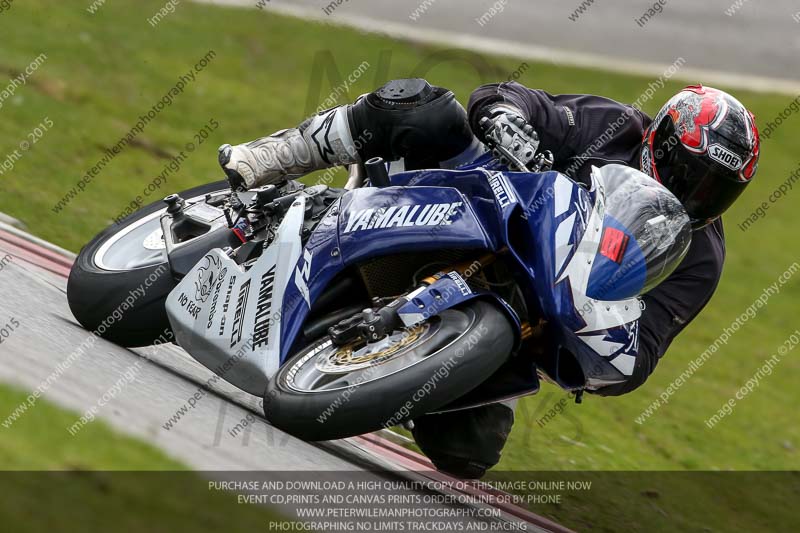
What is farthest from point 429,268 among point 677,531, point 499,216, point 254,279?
point 677,531

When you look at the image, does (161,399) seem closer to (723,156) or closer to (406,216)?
(406,216)

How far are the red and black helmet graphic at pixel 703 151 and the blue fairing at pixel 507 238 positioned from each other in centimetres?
68

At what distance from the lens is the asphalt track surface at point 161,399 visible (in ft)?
13.3

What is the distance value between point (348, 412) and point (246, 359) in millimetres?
746

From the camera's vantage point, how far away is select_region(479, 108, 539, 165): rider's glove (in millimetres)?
4359

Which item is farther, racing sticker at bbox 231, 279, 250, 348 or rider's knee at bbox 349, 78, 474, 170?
rider's knee at bbox 349, 78, 474, 170

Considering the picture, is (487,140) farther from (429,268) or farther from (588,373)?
(588,373)

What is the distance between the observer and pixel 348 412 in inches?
155

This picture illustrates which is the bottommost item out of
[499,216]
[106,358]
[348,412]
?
[106,358]

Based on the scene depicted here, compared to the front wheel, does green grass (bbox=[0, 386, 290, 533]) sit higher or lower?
higher

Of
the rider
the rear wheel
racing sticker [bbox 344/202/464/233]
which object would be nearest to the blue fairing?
racing sticker [bbox 344/202/464/233]

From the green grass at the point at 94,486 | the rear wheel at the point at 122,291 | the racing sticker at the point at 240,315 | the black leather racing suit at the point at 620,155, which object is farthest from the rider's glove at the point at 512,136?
the rear wheel at the point at 122,291

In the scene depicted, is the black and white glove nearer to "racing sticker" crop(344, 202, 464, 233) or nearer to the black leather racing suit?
"racing sticker" crop(344, 202, 464, 233)

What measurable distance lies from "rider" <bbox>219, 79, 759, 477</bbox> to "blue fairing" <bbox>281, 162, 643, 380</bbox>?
0.19 metres
